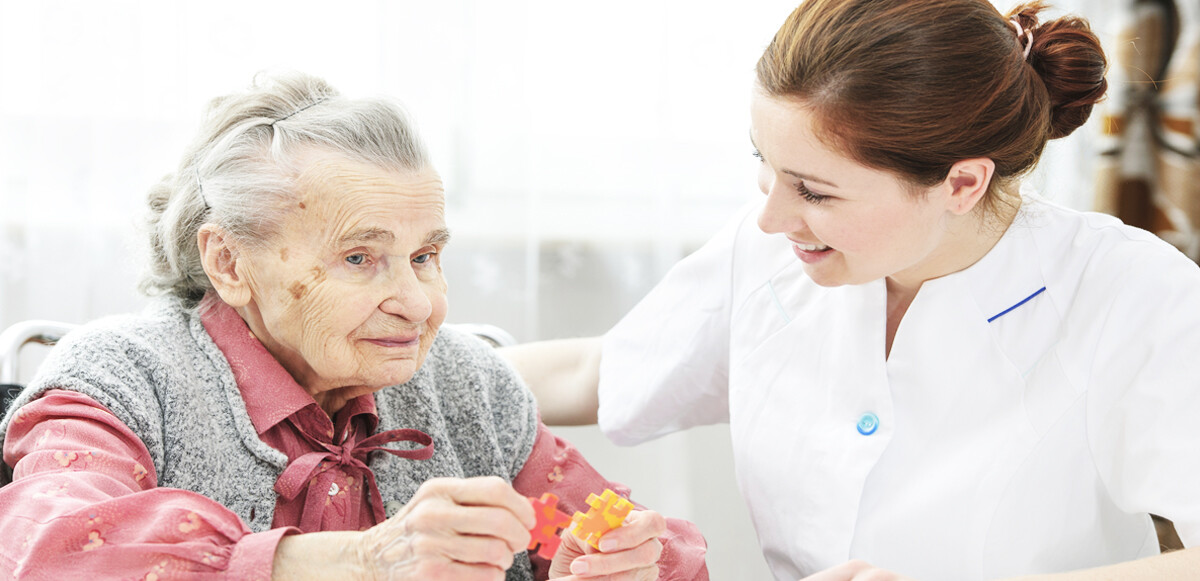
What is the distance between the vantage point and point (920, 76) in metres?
1.19

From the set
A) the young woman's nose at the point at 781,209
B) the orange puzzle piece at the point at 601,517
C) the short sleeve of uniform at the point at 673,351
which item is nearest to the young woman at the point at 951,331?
the young woman's nose at the point at 781,209

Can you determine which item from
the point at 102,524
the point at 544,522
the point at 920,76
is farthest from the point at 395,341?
the point at 920,76

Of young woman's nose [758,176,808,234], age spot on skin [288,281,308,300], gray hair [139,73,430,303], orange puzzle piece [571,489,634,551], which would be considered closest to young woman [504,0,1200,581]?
young woman's nose [758,176,808,234]

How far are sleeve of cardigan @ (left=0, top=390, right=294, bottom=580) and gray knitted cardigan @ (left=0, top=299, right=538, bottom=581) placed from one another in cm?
8

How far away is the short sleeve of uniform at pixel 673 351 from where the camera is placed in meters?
1.62

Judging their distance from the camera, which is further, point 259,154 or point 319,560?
point 259,154

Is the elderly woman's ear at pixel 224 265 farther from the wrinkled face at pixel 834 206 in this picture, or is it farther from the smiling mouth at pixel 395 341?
the wrinkled face at pixel 834 206

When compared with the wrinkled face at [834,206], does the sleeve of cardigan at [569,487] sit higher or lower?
Answer: lower

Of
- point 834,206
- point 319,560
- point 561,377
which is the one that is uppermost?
point 834,206

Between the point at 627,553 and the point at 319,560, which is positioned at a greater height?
the point at 319,560

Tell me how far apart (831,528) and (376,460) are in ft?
2.00

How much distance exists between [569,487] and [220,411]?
18.8 inches

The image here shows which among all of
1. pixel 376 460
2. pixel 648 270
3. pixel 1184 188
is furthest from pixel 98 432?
pixel 1184 188

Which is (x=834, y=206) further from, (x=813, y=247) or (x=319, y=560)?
(x=319, y=560)
